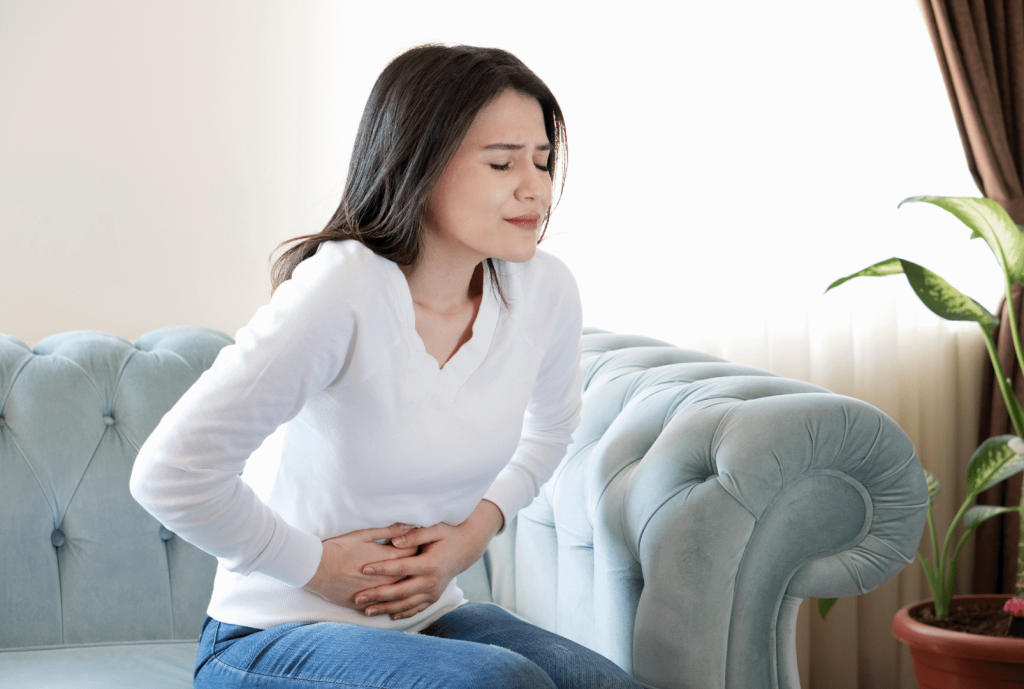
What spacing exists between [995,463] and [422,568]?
123 cm

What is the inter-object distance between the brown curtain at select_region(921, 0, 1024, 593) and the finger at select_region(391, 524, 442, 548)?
70.1 inches

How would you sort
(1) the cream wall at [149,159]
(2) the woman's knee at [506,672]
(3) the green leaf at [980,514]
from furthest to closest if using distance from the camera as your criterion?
(1) the cream wall at [149,159], (3) the green leaf at [980,514], (2) the woman's knee at [506,672]

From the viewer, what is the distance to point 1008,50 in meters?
2.19

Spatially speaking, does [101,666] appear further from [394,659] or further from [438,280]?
[438,280]

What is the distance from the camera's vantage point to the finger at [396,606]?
988mm

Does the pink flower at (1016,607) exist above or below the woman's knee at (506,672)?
below

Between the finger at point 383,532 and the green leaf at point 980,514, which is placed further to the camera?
the green leaf at point 980,514

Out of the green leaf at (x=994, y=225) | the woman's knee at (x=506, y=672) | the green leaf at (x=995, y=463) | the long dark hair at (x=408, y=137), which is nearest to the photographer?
the woman's knee at (x=506, y=672)

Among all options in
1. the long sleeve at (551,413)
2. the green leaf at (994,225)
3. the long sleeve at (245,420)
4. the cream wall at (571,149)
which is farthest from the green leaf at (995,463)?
the long sleeve at (245,420)

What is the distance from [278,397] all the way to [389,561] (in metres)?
0.26

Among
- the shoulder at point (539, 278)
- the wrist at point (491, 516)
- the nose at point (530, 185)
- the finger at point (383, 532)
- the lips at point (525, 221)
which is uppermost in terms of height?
the nose at point (530, 185)

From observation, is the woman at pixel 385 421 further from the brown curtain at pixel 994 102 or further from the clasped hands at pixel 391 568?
the brown curtain at pixel 994 102

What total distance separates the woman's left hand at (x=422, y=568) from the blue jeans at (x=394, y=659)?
0.20ft

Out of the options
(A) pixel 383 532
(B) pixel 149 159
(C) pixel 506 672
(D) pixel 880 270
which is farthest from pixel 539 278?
(B) pixel 149 159
